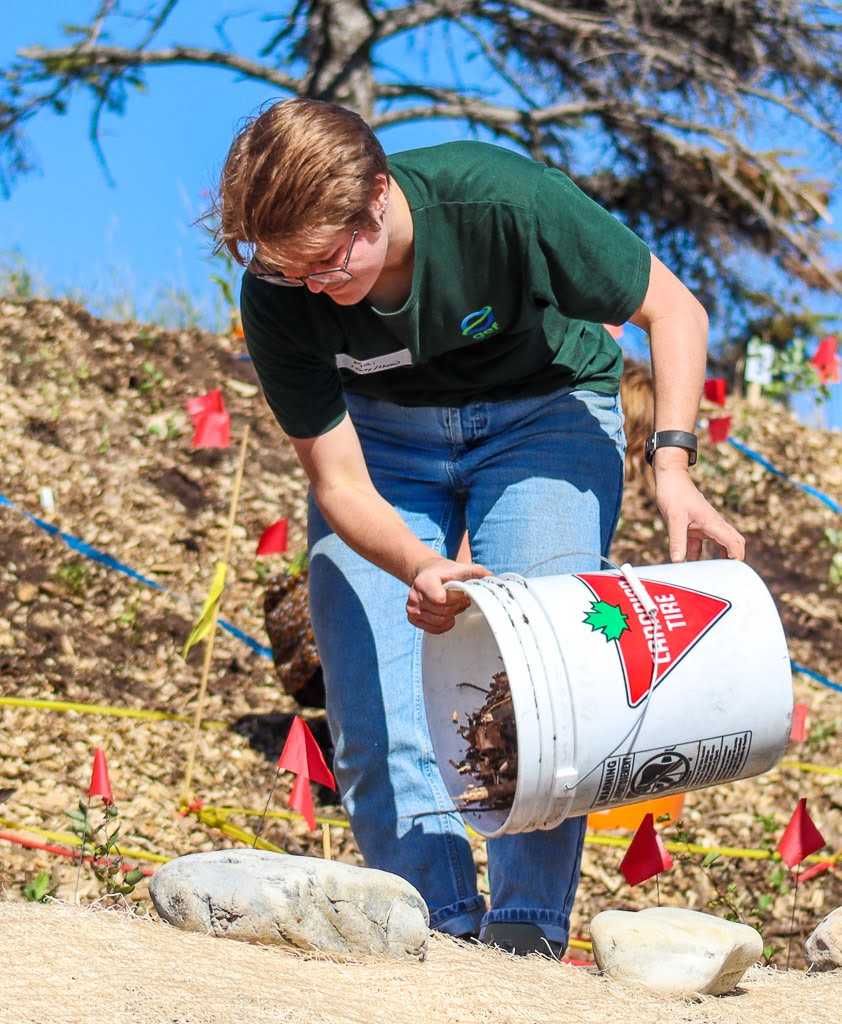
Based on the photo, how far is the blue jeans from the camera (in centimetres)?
226

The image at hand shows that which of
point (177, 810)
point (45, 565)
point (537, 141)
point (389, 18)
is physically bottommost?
point (177, 810)

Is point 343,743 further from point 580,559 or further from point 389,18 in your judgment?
point 389,18

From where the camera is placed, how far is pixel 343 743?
2359 millimetres

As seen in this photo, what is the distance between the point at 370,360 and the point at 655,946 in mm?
1073

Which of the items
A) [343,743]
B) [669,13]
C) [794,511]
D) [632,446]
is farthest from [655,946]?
[669,13]

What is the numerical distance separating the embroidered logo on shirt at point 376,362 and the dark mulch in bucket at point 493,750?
561 millimetres

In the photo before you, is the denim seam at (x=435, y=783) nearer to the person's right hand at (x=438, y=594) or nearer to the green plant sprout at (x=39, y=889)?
the person's right hand at (x=438, y=594)

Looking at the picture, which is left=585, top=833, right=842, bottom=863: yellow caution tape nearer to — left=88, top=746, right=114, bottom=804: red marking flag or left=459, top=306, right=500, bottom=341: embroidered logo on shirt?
left=88, top=746, right=114, bottom=804: red marking flag

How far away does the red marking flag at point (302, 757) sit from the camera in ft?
8.31

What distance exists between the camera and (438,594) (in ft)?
6.54

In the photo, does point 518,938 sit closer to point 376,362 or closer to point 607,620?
point 607,620

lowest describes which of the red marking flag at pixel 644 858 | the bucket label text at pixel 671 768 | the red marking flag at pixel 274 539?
the red marking flag at pixel 644 858

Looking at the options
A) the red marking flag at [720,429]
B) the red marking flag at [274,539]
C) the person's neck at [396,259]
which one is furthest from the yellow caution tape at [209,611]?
the red marking flag at [720,429]

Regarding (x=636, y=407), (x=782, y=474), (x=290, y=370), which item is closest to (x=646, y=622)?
(x=290, y=370)
